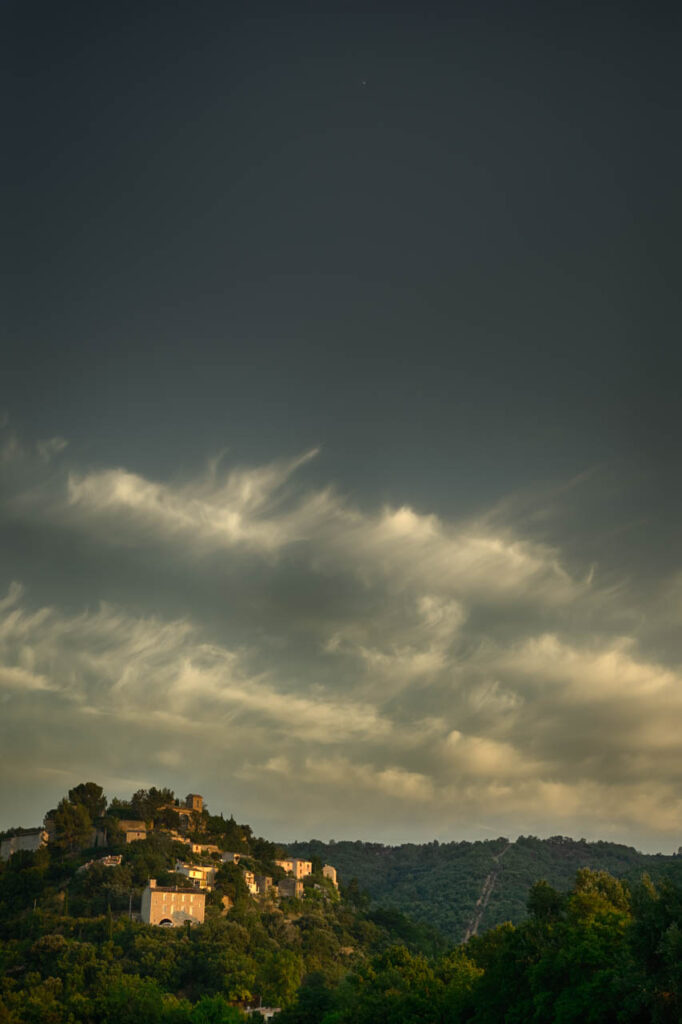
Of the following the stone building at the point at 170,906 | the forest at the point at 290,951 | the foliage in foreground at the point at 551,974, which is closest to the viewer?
the foliage in foreground at the point at 551,974

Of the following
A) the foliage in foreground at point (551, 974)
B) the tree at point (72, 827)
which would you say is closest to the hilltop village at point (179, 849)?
the tree at point (72, 827)

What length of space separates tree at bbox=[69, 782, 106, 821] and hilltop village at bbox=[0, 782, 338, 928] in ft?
0.50

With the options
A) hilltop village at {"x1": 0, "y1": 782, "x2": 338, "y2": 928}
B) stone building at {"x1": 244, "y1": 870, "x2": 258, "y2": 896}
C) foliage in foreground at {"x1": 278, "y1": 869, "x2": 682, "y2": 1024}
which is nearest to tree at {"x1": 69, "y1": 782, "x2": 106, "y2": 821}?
hilltop village at {"x1": 0, "y1": 782, "x2": 338, "y2": 928}

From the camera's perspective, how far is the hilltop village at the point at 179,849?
119875 mm

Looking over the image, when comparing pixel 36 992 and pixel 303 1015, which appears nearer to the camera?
pixel 303 1015

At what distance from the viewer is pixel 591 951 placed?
47.6 metres

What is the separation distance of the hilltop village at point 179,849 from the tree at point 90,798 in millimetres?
152

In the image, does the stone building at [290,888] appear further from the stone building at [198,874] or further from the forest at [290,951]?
the stone building at [198,874]

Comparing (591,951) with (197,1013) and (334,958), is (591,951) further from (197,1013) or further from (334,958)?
(334,958)

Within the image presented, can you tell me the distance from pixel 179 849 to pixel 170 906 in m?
21.7

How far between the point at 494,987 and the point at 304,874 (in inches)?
4073

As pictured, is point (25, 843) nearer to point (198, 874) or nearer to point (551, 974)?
point (198, 874)

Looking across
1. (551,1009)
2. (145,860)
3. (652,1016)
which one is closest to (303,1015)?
(551,1009)

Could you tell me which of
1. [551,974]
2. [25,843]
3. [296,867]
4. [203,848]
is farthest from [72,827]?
[551,974]
